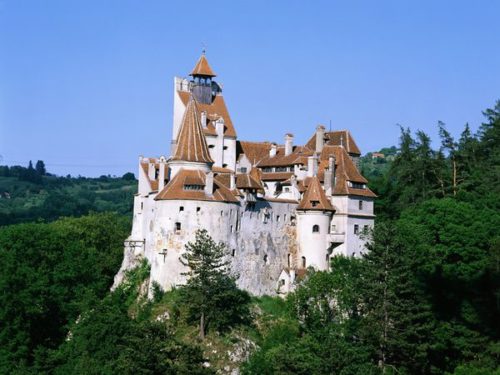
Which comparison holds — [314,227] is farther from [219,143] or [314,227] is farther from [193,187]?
[219,143]

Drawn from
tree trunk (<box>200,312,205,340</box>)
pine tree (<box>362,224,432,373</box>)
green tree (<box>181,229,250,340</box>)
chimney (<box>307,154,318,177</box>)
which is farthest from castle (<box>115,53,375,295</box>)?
pine tree (<box>362,224,432,373</box>)

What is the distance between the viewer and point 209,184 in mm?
76625

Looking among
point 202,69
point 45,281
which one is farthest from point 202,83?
point 45,281

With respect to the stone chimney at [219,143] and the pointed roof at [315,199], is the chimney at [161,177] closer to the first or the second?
the stone chimney at [219,143]

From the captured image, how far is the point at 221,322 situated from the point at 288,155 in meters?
19.8

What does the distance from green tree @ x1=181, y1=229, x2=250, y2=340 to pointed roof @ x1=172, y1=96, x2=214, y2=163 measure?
259 inches

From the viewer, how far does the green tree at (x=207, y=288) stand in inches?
2864

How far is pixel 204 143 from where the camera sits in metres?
79.6

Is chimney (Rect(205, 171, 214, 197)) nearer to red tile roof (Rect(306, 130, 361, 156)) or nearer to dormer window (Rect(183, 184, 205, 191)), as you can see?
dormer window (Rect(183, 184, 205, 191))

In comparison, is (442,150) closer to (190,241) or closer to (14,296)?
(190,241)

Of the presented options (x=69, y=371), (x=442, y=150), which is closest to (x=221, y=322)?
(x=69, y=371)

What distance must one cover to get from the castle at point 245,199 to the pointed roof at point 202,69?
9 centimetres

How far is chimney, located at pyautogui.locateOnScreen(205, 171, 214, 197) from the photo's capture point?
7662 cm

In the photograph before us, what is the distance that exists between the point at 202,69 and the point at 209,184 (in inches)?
683
